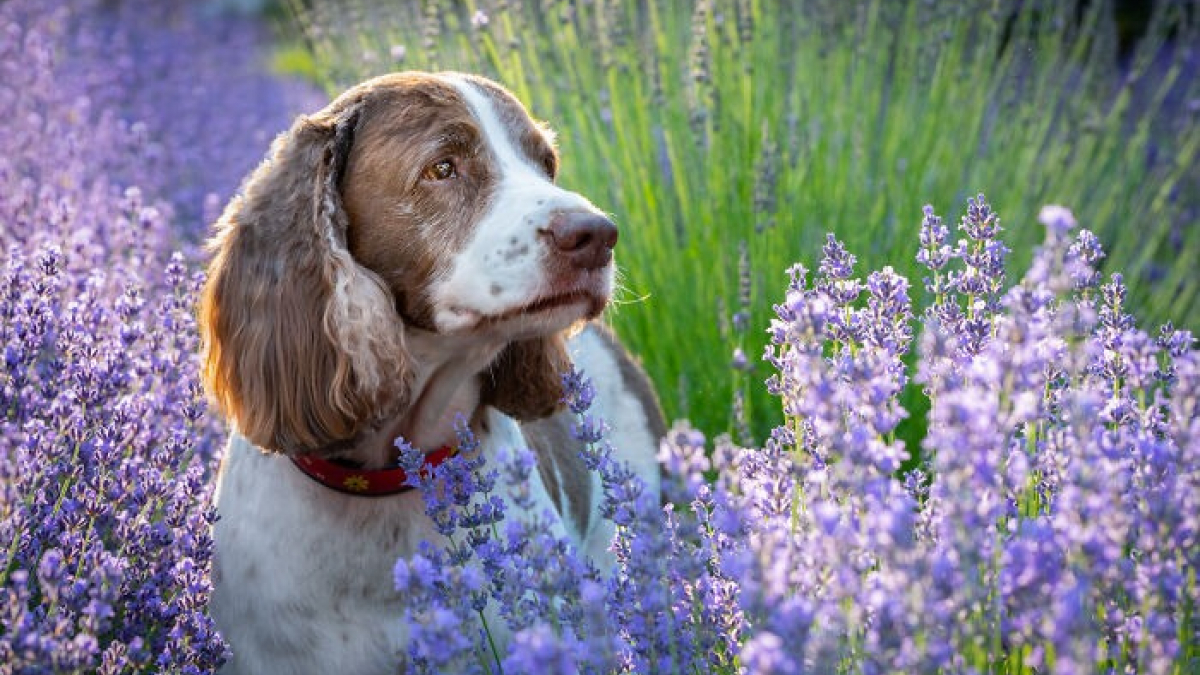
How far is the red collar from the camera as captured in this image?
277 centimetres

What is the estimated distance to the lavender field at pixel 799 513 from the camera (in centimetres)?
165

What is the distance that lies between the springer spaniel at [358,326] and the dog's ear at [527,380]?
0.13 m

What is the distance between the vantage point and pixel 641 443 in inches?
162

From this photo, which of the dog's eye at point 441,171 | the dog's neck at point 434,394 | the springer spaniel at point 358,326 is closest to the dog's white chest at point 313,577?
the springer spaniel at point 358,326

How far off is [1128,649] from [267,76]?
9.20 m

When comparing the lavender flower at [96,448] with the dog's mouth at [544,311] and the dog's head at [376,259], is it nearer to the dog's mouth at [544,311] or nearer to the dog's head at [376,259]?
the dog's head at [376,259]

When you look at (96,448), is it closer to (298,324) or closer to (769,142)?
(298,324)

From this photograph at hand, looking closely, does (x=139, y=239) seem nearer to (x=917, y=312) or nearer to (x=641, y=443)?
(x=641, y=443)

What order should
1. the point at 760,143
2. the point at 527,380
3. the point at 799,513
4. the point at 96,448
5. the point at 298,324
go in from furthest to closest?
the point at 760,143 → the point at 527,380 → the point at 298,324 → the point at 96,448 → the point at 799,513

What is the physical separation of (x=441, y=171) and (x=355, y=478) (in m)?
0.66

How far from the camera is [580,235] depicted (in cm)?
268

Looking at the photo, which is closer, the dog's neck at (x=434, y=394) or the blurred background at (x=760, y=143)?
the dog's neck at (x=434, y=394)

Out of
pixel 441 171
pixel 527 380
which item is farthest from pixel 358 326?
pixel 527 380

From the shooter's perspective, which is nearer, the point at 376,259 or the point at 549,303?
the point at 549,303
